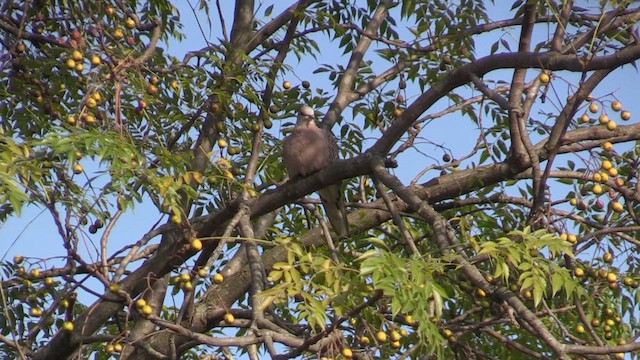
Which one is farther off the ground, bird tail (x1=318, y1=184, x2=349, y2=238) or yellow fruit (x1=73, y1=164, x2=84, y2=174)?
bird tail (x1=318, y1=184, x2=349, y2=238)

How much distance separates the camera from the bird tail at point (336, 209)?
617 centimetres

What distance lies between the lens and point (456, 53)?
20.8 feet

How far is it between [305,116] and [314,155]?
42cm

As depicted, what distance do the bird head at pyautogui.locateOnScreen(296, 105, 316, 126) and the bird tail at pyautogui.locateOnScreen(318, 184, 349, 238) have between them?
0.69 meters

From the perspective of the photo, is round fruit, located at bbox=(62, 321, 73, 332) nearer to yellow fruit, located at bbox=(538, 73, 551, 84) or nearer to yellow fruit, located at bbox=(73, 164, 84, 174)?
yellow fruit, located at bbox=(73, 164, 84, 174)

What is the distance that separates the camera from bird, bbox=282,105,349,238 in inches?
245

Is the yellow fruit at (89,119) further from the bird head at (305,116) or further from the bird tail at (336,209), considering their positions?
the bird head at (305,116)

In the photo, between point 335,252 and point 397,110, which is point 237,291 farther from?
point 397,110

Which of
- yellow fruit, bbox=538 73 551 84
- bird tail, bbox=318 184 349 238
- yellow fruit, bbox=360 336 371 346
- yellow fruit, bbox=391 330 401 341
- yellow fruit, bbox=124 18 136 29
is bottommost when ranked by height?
yellow fruit, bbox=391 330 401 341

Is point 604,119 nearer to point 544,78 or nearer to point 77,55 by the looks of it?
point 544,78

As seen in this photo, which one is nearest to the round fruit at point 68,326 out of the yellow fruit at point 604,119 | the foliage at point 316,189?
the foliage at point 316,189

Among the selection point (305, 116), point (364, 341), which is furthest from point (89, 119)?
point (305, 116)

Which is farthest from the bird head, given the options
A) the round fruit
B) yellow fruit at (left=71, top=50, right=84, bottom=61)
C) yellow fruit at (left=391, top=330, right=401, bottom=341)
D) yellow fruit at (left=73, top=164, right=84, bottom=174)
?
yellow fruit at (left=73, top=164, right=84, bottom=174)

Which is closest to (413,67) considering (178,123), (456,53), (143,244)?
(456,53)
